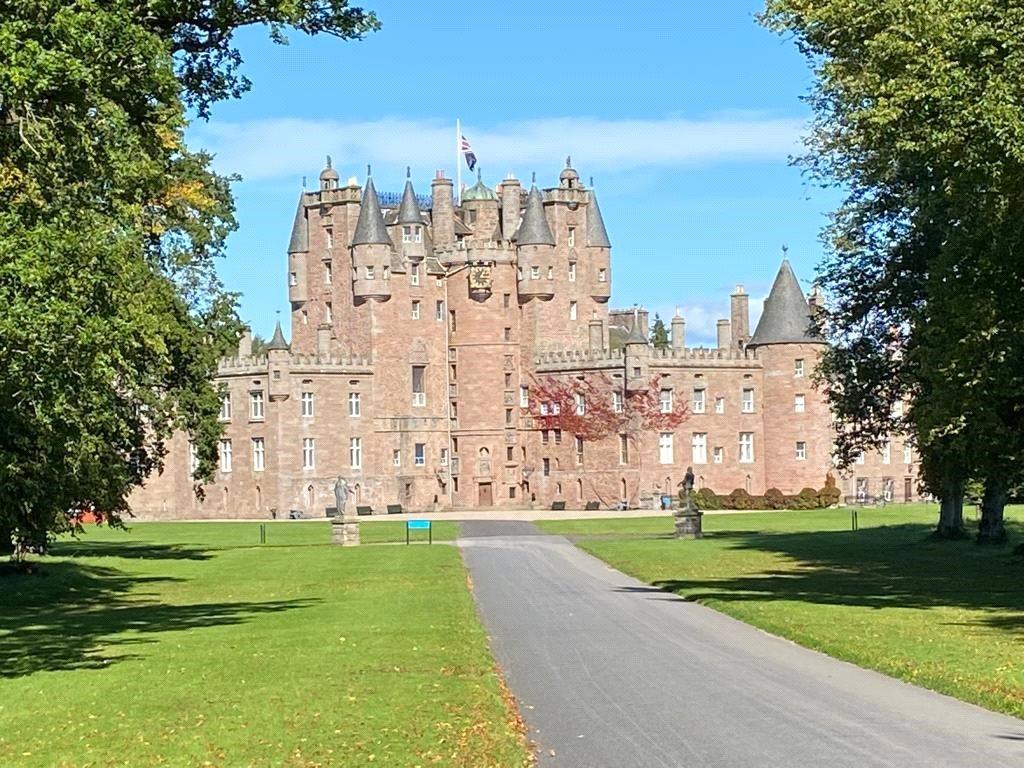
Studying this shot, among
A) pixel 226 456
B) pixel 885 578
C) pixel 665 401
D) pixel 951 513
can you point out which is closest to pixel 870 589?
pixel 885 578

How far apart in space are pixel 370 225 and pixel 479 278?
7.05m

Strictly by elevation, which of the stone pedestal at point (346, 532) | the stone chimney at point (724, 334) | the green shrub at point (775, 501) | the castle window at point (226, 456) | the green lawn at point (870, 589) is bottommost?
the green lawn at point (870, 589)

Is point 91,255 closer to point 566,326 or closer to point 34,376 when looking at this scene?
point 34,376

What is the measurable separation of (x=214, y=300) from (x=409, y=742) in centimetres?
3496

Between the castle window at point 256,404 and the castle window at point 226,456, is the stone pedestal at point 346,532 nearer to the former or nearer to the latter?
the castle window at point 256,404

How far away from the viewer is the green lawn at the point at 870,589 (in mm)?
19797

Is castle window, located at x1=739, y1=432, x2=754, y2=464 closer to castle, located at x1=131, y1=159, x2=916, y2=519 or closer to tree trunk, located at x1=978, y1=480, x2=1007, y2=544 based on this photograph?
castle, located at x1=131, y1=159, x2=916, y2=519

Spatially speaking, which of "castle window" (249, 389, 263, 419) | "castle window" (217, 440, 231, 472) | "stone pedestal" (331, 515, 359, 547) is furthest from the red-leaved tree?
"stone pedestal" (331, 515, 359, 547)

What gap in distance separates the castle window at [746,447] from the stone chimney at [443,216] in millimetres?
20248

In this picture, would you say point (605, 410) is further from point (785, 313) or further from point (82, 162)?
point (82, 162)

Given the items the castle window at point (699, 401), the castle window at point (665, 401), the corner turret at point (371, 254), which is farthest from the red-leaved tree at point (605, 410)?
the corner turret at point (371, 254)

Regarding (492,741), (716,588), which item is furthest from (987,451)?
(492,741)

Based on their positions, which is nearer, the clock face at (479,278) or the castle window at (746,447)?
the clock face at (479,278)

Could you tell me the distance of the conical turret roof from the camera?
98.4 m
